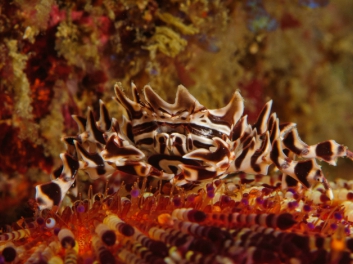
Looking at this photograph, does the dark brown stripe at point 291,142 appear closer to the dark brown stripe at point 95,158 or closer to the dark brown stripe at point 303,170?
the dark brown stripe at point 303,170

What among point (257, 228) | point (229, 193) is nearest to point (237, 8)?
point (229, 193)

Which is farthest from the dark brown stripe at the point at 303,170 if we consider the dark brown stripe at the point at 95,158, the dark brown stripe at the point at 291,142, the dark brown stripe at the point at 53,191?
the dark brown stripe at the point at 53,191

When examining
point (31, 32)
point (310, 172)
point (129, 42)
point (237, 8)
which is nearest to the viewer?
point (310, 172)

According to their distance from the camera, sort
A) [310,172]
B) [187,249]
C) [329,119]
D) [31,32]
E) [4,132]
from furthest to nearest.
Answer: [329,119], [4,132], [31,32], [310,172], [187,249]

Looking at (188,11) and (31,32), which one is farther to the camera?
(188,11)

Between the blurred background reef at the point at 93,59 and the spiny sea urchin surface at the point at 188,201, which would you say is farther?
the blurred background reef at the point at 93,59

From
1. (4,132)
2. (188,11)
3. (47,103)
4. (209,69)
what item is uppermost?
(188,11)

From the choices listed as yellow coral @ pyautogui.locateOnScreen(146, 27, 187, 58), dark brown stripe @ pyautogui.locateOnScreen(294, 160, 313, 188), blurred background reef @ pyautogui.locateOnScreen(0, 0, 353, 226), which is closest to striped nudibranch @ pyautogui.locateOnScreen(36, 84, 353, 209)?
dark brown stripe @ pyautogui.locateOnScreen(294, 160, 313, 188)

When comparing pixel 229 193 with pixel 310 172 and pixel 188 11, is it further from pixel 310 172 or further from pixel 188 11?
pixel 188 11

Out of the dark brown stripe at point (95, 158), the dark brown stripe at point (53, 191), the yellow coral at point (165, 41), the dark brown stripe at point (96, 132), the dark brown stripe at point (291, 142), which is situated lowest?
the dark brown stripe at point (53, 191)
